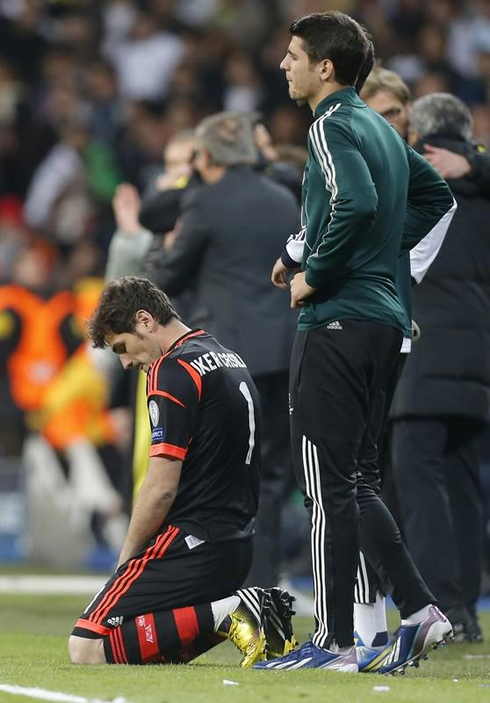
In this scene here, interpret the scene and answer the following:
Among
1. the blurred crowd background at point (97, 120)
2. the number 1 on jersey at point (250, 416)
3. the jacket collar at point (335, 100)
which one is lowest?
the number 1 on jersey at point (250, 416)

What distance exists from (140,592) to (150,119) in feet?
33.6

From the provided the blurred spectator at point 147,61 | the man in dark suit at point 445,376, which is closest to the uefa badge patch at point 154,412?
the man in dark suit at point 445,376

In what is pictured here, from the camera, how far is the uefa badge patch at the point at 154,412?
16.8 feet

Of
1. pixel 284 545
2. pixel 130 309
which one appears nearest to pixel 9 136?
pixel 284 545

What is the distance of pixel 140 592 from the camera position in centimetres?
518

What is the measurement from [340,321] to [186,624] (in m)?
1.17

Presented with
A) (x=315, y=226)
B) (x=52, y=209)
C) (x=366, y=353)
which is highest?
(x=52, y=209)

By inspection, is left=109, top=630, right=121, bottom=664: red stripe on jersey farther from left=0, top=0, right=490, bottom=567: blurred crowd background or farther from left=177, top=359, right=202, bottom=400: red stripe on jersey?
left=0, top=0, right=490, bottom=567: blurred crowd background

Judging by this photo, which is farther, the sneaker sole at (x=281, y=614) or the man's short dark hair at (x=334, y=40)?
the sneaker sole at (x=281, y=614)

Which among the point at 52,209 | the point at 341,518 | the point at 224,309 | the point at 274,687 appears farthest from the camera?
the point at 52,209

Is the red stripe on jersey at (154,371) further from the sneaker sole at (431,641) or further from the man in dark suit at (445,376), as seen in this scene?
the man in dark suit at (445,376)

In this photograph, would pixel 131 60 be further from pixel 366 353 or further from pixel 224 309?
pixel 366 353

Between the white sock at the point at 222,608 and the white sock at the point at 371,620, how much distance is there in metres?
0.41

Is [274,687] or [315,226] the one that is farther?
[315,226]
